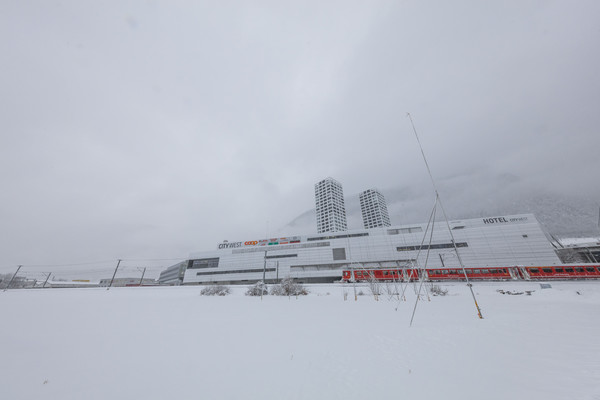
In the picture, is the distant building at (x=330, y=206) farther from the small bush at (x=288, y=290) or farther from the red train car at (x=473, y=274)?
the small bush at (x=288, y=290)

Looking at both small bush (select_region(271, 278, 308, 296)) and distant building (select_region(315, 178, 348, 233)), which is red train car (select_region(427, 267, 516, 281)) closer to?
small bush (select_region(271, 278, 308, 296))

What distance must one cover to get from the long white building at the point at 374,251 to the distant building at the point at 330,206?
6665 cm

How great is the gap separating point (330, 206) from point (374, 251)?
76172 mm

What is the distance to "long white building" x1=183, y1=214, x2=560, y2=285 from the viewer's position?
52.0 m

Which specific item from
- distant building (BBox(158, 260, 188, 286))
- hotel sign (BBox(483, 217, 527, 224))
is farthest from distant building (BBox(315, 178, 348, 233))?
distant building (BBox(158, 260, 188, 286))

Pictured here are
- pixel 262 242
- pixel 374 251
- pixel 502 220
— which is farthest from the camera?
pixel 262 242

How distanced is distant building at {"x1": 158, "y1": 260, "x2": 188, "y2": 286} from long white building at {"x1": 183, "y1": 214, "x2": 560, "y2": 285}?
826 inches

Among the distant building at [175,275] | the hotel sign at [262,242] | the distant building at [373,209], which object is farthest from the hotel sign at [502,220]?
the distant building at [175,275]

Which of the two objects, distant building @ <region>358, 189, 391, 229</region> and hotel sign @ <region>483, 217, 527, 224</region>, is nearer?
hotel sign @ <region>483, 217, 527, 224</region>

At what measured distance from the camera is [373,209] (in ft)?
518

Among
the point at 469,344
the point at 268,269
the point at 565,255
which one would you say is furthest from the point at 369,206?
the point at 469,344

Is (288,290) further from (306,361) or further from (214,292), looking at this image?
(306,361)

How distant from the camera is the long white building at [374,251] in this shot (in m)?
52.0

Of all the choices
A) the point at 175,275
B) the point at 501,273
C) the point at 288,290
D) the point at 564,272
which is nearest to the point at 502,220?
the point at 564,272
